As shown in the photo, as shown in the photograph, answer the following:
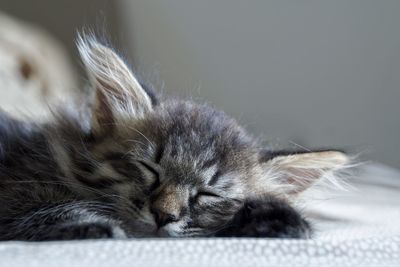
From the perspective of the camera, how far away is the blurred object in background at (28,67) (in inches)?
103

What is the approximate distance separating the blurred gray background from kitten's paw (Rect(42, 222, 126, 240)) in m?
1.80

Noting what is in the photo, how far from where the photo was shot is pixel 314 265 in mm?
933

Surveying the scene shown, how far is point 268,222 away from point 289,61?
7.20 ft

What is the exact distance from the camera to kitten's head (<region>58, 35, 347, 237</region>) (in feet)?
4.05

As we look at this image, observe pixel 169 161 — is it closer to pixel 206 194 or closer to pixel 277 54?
pixel 206 194

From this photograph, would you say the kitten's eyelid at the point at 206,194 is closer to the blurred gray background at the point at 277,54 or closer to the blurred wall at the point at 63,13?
the blurred gray background at the point at 277,54

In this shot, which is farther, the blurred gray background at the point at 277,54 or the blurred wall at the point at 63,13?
the blurred wall at the point at 63,13

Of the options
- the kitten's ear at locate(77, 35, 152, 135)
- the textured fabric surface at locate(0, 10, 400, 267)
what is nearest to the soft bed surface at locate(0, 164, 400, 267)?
the textured fabric surface at locate(0, 10, 400, 267)

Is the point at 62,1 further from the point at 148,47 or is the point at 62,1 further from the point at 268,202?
the point at 268,202

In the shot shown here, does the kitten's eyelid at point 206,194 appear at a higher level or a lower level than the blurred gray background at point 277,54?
lower

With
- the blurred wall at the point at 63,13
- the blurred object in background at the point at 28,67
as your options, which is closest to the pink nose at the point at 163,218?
the blurred object in background at the point at 28,67

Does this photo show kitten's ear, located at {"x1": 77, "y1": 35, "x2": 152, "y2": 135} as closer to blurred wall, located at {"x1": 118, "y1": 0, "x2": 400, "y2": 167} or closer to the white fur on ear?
the white fur on ear

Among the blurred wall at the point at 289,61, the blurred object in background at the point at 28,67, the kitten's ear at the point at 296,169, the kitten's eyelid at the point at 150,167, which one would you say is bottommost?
the kitten's eyelid at the point at 150,167

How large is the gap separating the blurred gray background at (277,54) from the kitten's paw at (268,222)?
1.65 metres
